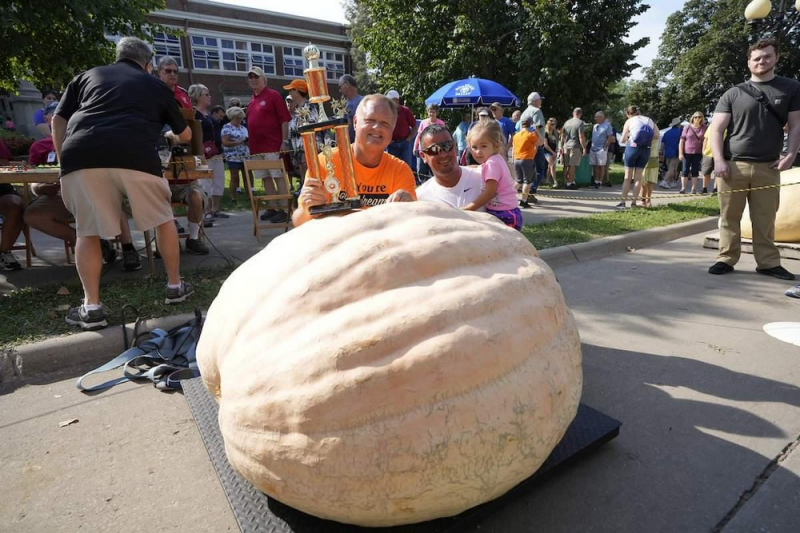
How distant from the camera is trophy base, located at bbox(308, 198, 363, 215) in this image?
7.10 ft

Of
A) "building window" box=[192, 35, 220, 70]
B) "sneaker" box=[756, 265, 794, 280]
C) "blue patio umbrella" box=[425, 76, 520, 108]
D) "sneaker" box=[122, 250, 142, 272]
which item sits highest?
"building window" box=[192, 35, 220, 70]

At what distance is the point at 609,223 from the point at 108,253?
22.7 ft

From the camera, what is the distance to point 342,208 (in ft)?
7.12

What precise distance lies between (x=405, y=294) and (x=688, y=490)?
1499 millimetres

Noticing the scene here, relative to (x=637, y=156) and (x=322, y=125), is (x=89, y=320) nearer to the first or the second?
(x=322, y=125)

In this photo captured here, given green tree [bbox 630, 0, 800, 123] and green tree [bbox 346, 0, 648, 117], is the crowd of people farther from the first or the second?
green tree [bbox 630, 0, 800, 123]

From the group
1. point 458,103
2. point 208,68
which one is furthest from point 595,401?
point 208,68

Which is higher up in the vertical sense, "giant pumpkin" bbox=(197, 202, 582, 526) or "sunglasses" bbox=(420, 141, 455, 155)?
"sunglasses" bbox=(420, 141, 455, 155)

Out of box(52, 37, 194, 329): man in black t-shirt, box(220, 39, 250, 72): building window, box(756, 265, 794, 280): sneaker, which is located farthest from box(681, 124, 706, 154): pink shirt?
box(220, 39, 250, 72): building window

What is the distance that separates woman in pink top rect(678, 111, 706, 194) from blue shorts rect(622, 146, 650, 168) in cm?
465

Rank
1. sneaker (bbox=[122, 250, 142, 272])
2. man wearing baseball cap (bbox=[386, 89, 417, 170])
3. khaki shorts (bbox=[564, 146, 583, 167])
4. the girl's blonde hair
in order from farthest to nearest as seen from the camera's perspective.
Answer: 1. khaki shorts (bbox=[564, 146, 583, 167])
2. man wearing baseball cap (bbox=[386, 89, 417, 170])
3. sneaker (bbox=[122, 250, 142, 272])
4. the girl's blonde hair

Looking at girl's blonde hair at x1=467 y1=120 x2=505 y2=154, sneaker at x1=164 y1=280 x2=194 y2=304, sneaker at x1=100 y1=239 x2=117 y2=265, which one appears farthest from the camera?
sneaker at x1=100 y1=239 x2=117 y2=265

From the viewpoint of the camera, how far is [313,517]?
1.73 meters

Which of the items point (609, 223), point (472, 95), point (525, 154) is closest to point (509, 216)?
point (609, 223)
